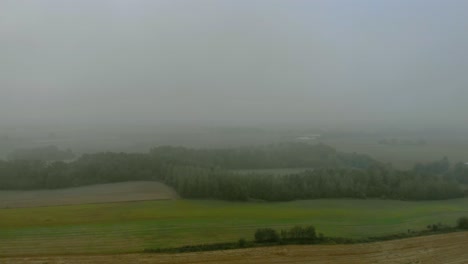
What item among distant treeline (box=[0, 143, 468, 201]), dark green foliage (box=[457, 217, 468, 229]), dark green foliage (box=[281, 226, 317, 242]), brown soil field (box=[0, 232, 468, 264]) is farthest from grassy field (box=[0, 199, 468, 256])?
distant treeline (box=[0, 143, 468, 201])

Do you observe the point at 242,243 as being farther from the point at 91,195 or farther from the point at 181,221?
the point at 91,195

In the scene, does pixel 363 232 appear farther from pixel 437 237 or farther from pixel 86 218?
pixel 86 218

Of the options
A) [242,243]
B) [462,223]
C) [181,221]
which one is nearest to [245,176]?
[181,221]

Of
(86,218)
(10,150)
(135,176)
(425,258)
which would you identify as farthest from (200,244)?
(10,150)

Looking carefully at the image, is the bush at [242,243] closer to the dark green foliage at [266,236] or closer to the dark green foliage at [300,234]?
the dark green foliage at [266,236]

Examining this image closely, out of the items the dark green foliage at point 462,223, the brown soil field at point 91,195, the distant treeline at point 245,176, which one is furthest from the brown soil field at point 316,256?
the brown soil field at point 91,195

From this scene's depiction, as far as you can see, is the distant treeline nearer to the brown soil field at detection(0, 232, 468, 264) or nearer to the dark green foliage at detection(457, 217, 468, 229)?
the dark green foliage at detection(457, 217, 468, 229)
